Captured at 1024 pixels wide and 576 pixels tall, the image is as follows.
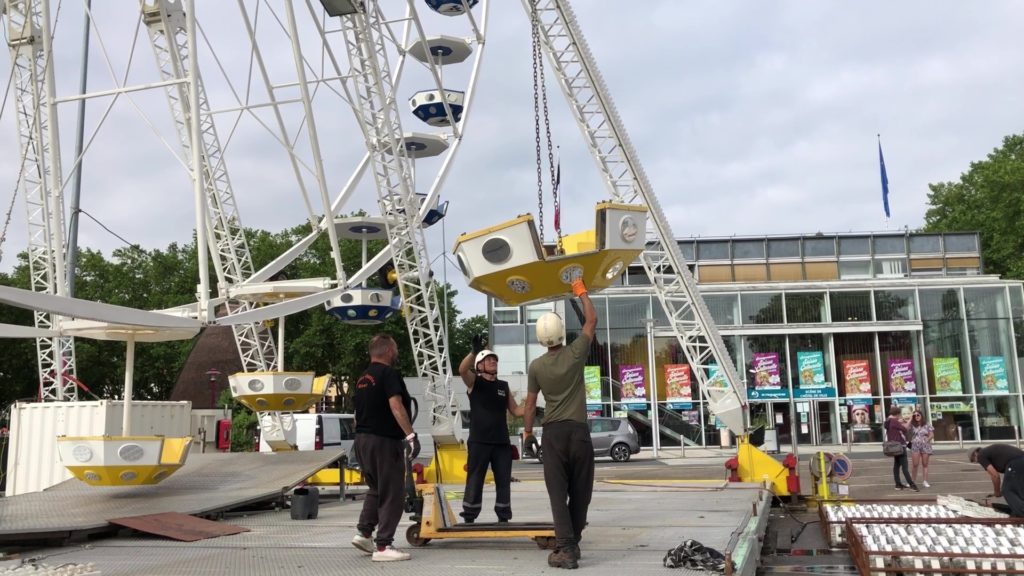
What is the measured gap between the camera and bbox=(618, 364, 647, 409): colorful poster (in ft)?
132

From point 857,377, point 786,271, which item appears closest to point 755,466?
point 857,377

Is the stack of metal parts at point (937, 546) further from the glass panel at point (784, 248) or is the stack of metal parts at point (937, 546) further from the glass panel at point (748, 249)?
the glass panel at point (784, 248)

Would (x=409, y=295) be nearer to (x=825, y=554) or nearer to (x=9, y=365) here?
(x=825, y=554)

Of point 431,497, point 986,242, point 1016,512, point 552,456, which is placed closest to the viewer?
point 552,456

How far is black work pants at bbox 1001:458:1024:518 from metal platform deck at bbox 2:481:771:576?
108 inches

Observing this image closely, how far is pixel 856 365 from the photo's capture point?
4062cm

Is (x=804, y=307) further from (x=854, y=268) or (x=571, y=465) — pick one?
(x=571, y=465)

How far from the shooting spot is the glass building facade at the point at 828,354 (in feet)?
131

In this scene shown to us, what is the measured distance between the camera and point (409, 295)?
74.7ft

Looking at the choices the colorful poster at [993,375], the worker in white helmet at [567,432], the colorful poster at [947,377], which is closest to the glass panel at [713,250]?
the colorful poster at [947,377]

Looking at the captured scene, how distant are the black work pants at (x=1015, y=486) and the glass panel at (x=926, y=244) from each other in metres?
38.0

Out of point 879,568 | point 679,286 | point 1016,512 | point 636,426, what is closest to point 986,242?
point 636,426

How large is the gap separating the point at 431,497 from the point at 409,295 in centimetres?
1532

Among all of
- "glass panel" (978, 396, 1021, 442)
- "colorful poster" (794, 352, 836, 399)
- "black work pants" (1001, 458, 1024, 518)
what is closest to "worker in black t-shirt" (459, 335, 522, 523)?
"black work pants" (1001, 458, 1024, 518)
